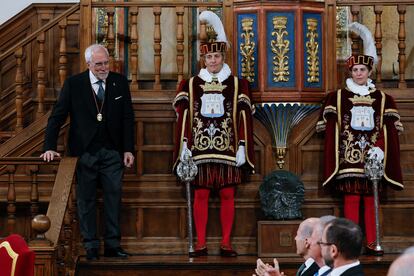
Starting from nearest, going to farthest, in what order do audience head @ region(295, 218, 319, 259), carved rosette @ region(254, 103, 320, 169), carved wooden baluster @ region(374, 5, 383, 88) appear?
1. audience head @ region(295, 218, 319, 259)
2. carved rosette @ region(254, 103, 320, 169)
3. carved wooden baluster @ region(374, 5, 383, 88)

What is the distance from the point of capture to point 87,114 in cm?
773

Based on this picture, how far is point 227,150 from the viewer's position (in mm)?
7902

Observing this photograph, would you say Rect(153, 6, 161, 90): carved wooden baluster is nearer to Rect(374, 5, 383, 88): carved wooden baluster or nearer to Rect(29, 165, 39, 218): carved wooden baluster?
Rect(29, 165, 39, 218): carved wooden baluster

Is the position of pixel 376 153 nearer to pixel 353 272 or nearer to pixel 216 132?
pixel 216 132

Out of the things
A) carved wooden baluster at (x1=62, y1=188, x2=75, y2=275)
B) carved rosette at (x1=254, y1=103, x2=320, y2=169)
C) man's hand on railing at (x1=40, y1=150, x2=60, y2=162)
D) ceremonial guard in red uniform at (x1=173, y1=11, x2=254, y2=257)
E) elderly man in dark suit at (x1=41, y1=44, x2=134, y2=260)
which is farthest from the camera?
carved rosette at (x1=254, y1=103, x2=320, y2=169)

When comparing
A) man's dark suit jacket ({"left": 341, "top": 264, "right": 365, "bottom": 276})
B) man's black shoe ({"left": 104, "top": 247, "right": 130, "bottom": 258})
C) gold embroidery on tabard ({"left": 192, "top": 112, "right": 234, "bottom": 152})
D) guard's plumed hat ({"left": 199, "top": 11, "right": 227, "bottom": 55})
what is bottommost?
man's black shoe ({"left": 104, "top": 247, "right": 130, "bottom": 258})

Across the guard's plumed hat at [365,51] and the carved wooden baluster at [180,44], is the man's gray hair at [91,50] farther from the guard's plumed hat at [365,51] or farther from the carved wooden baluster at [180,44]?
the guard's plumed hat at [365,51]

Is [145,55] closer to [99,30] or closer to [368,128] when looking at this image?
[99,30]

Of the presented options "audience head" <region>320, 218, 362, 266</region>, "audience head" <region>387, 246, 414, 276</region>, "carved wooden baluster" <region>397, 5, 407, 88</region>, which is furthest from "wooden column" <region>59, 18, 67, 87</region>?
"audience head" <region>387, 246, 414, 276</region>

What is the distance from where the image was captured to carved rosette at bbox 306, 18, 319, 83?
8125mm

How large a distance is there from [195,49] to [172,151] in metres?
1.14

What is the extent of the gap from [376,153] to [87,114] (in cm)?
206

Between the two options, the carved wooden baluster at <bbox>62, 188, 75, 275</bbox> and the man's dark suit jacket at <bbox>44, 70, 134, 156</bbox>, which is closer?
the carved wooden baluster at <bbox>62, 188, 75, 275</bbox>

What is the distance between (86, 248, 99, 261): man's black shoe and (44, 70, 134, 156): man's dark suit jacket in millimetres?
682
